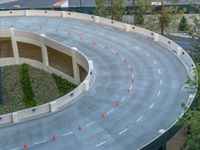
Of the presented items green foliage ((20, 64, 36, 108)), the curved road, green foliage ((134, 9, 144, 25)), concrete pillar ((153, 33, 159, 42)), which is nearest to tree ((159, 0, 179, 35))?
green foliage ((134, 9, 144, 25))

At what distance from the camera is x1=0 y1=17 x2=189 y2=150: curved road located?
1239 inches

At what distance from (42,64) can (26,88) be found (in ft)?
21.6

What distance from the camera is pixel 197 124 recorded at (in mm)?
23719

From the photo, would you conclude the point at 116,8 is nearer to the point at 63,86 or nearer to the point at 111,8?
the point at 111,8

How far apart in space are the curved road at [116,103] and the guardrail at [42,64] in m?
0.82

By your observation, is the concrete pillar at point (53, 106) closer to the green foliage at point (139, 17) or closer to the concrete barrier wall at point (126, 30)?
the concrete barrier wall at point (126, 30)

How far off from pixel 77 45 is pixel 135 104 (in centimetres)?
1931

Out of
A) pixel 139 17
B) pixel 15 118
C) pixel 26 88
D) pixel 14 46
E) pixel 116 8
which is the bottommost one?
pixel 26 88

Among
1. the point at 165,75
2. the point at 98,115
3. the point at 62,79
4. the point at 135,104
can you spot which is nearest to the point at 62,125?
the point at 98,115

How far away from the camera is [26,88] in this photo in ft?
174

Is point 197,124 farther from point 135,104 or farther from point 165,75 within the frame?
point 165,75

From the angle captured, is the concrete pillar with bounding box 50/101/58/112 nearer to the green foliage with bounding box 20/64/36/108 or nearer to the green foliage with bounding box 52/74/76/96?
the green foliage with bounding box 20/64/36/108

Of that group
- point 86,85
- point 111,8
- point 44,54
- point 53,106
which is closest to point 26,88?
point 44,54

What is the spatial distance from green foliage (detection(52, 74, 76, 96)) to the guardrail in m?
0.62
